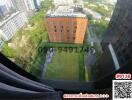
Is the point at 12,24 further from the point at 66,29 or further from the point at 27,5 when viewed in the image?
the point at 66,29

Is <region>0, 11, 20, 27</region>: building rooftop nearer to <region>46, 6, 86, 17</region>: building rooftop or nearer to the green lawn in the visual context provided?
<region>46, 6, 86, 17</region>: building rooftop

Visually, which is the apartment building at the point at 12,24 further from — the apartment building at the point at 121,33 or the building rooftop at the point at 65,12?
the apartment building at the point at 121,33

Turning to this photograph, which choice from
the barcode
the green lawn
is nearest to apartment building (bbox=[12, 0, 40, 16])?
the green lawn

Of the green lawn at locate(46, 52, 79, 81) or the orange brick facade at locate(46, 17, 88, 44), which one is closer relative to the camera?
the orange brick facade at locate(46, 17, 88, 44)

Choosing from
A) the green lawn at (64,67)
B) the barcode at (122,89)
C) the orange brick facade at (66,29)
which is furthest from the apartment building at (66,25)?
the barcode at (122,89)

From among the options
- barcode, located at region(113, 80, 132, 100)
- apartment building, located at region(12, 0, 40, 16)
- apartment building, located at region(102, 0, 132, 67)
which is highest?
apartment building, located at region(12, 0, 40, 16)

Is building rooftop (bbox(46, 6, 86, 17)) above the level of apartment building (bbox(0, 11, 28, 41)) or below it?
above

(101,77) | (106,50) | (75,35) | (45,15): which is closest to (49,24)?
(45,15)
